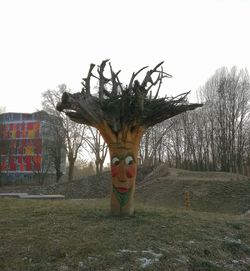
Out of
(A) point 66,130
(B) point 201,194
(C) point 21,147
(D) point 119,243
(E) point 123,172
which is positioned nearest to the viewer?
(D) point 119,243

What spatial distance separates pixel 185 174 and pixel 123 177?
2309cm

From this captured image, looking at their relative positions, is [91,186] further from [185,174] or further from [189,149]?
[189,149]

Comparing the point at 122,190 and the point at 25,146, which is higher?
the point at 25,146

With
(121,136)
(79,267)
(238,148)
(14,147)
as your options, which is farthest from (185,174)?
(14,147)

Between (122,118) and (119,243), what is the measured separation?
3889 millimetres

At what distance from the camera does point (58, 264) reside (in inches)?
248

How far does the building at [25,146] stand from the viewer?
5231 cm

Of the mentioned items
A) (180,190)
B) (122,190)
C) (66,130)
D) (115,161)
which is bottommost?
(122,190)

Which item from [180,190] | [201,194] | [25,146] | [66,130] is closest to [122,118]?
[201,194]

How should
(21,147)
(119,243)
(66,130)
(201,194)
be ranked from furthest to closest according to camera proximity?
(21,147) < (66,130) < (201,194) < (119,243)

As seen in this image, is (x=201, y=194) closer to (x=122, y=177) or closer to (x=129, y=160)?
(x=129, y=160)

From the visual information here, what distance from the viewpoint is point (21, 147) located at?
206 ft

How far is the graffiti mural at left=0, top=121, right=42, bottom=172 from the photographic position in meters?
54.4

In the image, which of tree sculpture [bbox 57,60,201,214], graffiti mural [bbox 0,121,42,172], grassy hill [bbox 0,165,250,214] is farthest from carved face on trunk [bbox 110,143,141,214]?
graffiti mural [bbox 0,121,42,172]
